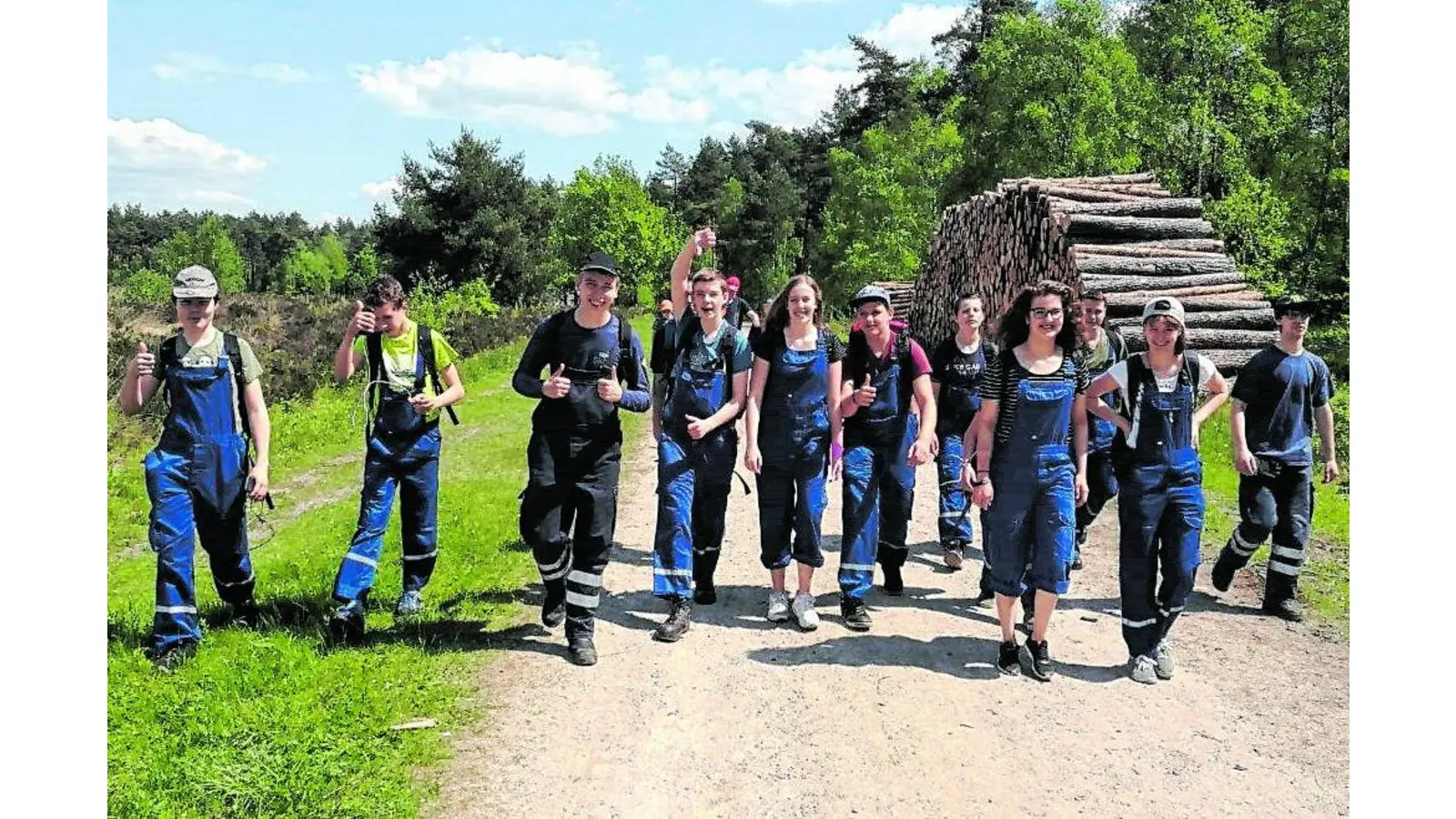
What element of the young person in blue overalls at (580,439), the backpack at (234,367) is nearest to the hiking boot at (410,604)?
the young person in blue overalls at (580,439)

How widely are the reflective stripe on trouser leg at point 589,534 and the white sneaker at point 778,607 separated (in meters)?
1.25

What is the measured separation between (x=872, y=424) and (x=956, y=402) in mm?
1512

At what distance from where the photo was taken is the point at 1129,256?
12.4 m

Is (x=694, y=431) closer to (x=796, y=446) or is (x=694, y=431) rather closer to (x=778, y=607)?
(x=796, y=446)

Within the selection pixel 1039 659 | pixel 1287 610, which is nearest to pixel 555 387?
pixel 1039 659

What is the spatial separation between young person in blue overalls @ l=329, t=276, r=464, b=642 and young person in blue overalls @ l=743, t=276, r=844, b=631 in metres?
1.92

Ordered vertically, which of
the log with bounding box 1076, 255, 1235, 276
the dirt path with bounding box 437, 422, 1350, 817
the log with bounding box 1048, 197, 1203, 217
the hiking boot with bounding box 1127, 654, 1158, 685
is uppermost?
the log with bounding box 1048, 197, 1203, 217

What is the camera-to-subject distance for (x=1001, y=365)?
5.56m

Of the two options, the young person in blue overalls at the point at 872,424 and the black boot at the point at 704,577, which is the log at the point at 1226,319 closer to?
the young person in blue overalls at the point at 872,424

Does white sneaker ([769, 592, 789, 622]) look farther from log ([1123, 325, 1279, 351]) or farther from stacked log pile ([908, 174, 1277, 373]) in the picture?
log ([1123, 325, 1279, 351])

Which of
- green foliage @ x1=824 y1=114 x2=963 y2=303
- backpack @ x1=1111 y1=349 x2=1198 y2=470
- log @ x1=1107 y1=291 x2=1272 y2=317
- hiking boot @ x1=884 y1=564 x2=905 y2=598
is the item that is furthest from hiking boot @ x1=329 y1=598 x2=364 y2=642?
green foliage @ x1=824 y1=114 x2=963 y2=303

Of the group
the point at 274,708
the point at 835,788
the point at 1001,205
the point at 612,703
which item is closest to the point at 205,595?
the point at 274,708

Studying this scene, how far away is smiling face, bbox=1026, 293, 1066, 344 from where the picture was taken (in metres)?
5.37

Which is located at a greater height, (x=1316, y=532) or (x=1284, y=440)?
(x=1284, y=440)
